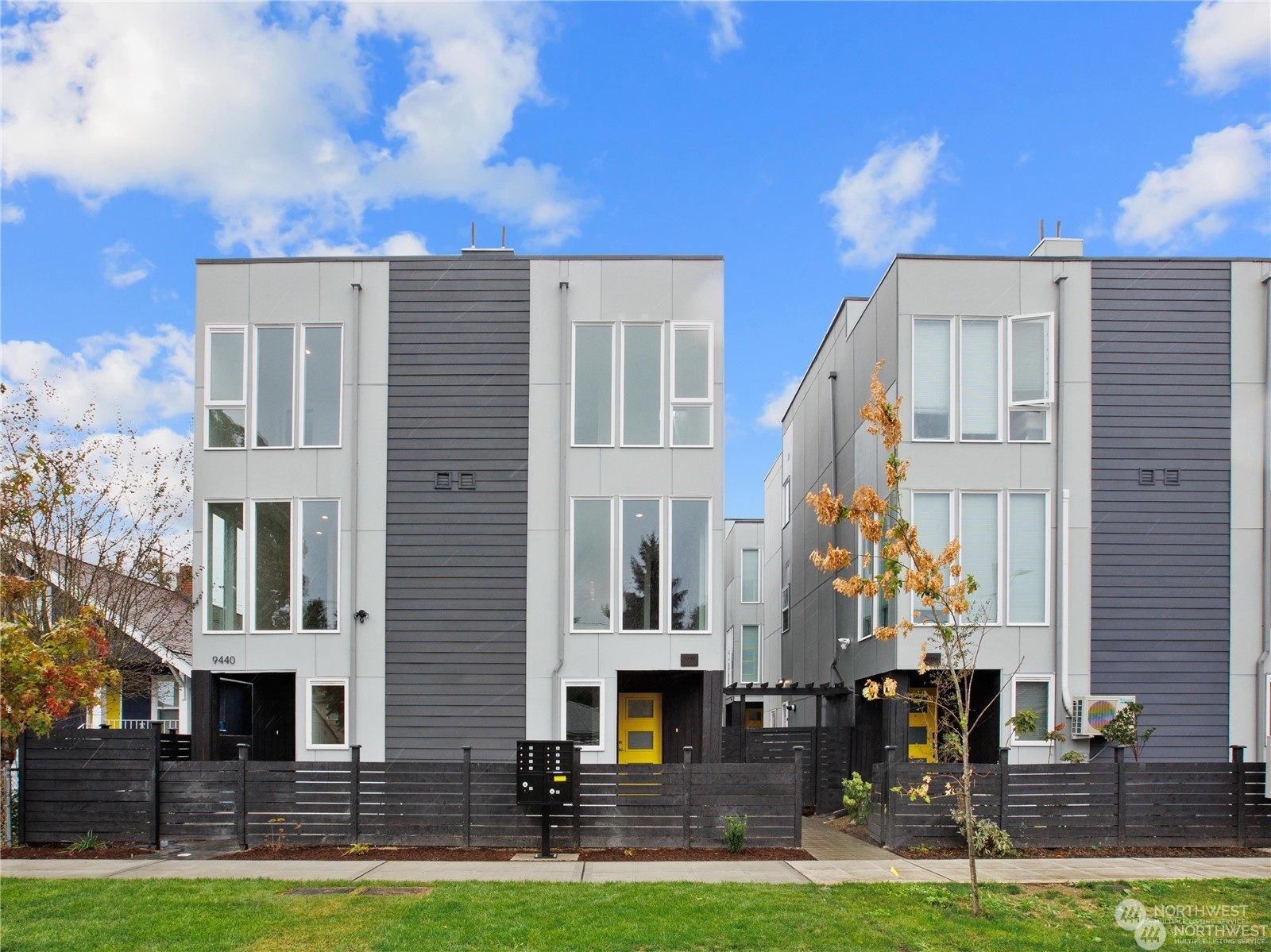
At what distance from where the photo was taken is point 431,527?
640 inches

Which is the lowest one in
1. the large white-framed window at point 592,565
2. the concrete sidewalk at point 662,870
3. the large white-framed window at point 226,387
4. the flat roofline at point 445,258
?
the concrete sidewalk at point 662,870

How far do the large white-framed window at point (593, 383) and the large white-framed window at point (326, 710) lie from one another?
521 centimetres

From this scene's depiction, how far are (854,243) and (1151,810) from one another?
13755mm

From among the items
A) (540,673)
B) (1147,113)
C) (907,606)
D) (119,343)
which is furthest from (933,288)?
(119,343)

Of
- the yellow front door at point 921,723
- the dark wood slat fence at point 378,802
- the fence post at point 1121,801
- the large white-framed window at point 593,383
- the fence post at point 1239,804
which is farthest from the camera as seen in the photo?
→ the yellow front door at point 921,723

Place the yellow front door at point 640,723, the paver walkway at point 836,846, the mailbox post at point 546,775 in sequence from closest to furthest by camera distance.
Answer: the mailbox post at point 546,775, the paver walkway at point 836,846, the yellow front door at point 640,723

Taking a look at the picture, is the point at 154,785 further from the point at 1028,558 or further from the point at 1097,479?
the point at 1097,479

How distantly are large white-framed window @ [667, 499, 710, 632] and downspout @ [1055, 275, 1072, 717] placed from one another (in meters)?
5.22

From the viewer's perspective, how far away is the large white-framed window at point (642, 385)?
16.2 meters

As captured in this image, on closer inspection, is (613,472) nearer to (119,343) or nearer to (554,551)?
(554,551)

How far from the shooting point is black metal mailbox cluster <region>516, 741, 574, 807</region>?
12.2 metres

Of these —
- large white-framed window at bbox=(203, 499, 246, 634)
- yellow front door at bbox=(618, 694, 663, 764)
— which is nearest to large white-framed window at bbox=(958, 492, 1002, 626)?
yellow front door at bbox=(618, 694, 663, 764)

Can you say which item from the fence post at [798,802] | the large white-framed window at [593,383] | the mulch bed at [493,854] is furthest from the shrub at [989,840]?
the large white-framed window at [593,383]

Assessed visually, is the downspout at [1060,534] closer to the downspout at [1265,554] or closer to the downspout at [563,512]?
the downspout at [1265,554]
